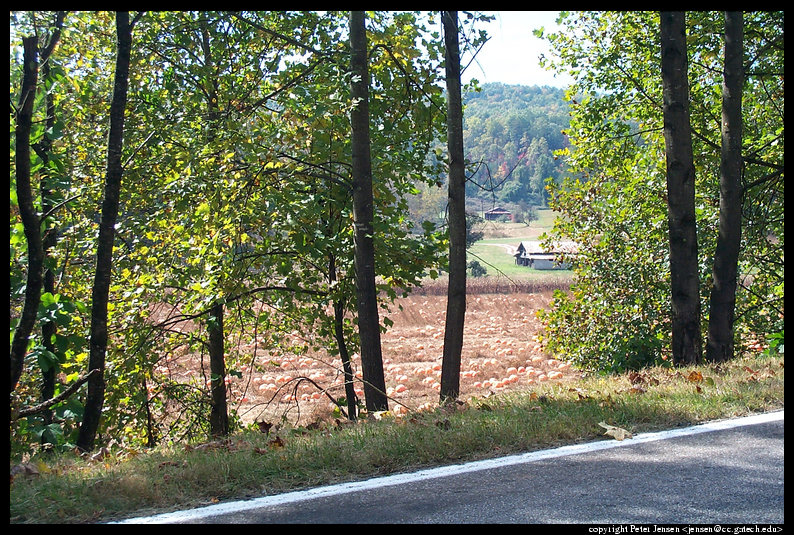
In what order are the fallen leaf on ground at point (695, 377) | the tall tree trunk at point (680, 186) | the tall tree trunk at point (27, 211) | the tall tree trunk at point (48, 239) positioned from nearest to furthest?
the tall tree trunk at point (27, 211)
the fallen leaf on ground at point (695, 377)
the tall tree trunk at point (48, 239)
the tall tree trunk at point (680, 186)

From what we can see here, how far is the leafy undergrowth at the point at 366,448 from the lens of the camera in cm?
392

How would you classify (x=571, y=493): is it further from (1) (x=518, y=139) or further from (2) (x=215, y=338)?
(1) (x=518, y=139)

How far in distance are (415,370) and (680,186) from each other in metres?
11.5

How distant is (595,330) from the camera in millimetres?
13453

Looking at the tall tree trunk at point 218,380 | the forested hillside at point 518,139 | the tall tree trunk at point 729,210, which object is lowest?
the tall tree trunk at point 218,380

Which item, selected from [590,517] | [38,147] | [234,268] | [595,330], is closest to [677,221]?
[595,330]

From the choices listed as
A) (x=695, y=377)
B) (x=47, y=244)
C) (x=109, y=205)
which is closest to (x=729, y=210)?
(x=695, y=377)

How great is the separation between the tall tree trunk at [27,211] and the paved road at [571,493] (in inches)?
119

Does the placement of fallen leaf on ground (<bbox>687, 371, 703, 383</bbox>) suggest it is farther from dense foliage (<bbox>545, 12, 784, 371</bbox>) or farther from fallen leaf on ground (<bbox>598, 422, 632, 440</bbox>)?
dense foliage (<bbox>545, 12, 784, 371</bbox>)

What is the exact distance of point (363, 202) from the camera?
8.09 meters

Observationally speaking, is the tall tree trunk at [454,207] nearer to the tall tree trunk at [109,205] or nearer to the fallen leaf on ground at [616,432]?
the fallen leaf on ground at [616,432]

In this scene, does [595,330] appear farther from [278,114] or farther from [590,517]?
[590,517]

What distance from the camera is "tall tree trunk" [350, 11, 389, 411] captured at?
315 inches

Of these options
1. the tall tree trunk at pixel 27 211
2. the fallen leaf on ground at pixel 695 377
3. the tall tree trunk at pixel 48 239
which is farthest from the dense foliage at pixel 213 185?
the fallen leaf on ground at pixel 695 377
